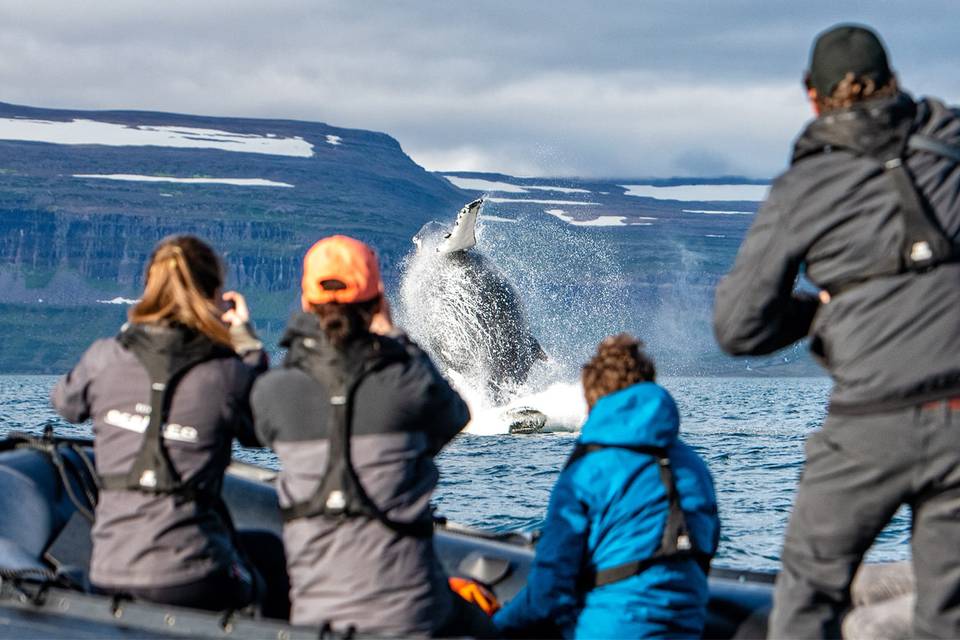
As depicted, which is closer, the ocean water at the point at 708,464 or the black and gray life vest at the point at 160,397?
the black and gray life vest at the point at 160,397

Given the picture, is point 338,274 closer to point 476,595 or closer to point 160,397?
point 160,397

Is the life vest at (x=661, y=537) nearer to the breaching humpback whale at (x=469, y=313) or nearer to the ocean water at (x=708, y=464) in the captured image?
the ocean water at (x=708, y=464)

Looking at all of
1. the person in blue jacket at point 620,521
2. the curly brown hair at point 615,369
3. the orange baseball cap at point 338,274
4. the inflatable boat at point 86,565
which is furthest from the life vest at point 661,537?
the orange baseball cap at point 338,274

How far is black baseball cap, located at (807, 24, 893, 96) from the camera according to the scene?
3557 mm

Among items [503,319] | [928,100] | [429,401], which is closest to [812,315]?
[928,100]

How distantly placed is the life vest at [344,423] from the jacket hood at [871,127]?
1.46 metres

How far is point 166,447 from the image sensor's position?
4371 millimetres

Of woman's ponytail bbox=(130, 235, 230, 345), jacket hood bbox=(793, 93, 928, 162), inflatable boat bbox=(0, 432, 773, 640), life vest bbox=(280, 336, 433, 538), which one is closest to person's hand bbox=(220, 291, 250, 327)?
woman's ponytail bbox=(130, 235, 230, 345)

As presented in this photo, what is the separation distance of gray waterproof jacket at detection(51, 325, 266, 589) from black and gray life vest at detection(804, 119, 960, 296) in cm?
212

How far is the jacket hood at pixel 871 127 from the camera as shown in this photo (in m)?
3.50

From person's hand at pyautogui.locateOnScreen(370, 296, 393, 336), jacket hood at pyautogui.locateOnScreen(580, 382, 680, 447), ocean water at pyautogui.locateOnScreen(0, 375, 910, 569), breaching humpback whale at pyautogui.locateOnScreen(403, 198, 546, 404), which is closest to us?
person's hand at pyautogui.locateOnScreen(370, 296, 393, 336)

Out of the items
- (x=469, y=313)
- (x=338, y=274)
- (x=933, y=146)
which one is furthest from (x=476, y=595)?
(x=469, y=313)

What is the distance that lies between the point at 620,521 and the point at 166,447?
1.60 metres

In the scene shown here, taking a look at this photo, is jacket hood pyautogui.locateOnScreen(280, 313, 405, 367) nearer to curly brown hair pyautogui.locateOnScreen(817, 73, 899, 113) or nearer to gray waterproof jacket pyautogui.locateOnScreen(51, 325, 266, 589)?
gray waterproof jacket pyautogui.locateOnScreen(51, 325, 266, 589)
